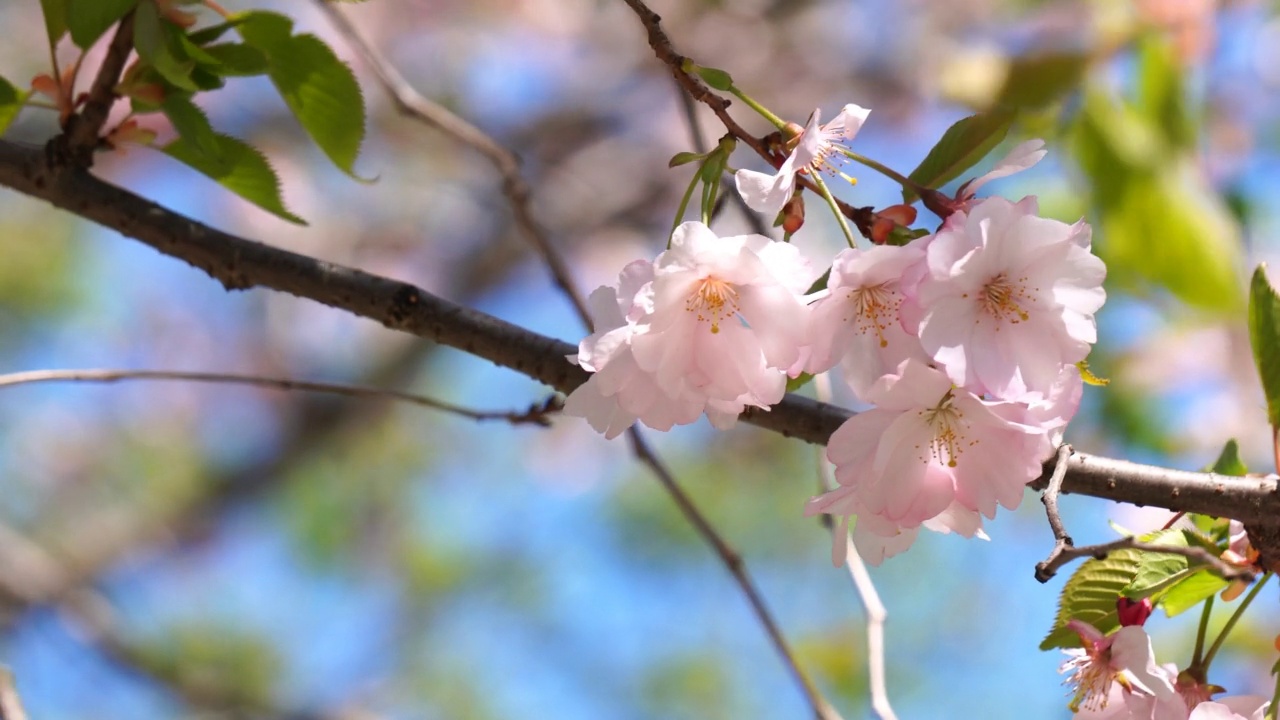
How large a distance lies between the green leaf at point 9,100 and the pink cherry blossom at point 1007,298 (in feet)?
2.87

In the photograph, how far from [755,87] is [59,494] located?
11.5 feet

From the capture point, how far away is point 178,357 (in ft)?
17.1

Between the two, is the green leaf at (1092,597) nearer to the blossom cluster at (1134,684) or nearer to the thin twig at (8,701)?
the blossom cluster at (1134,684)

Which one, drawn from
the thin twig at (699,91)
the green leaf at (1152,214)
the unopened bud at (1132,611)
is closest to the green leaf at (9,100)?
the thin twig at (699,91)

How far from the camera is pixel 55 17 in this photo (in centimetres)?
98

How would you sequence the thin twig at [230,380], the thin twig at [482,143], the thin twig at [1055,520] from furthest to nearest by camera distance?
the thin twig at [482,143] < the thin twig at [230,380] < the thin twig at [1055,520]

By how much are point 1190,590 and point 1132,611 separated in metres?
0.13

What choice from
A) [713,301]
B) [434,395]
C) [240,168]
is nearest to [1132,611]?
[713,301]

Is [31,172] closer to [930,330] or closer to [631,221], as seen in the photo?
[930,330]

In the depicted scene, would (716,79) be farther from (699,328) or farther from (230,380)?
(230,380)

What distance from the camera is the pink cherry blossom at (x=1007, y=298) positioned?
0.68 metres

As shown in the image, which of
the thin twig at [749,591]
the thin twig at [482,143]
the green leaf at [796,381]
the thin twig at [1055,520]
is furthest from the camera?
the thin twig at [482,143]

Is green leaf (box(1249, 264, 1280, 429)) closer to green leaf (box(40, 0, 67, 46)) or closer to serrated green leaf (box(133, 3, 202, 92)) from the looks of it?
serrated green leaf (box(133, 3, 202, 92))

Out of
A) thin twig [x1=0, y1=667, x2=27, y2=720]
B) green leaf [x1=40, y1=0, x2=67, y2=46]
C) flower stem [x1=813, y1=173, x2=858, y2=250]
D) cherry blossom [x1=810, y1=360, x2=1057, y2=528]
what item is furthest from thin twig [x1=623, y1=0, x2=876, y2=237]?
thin twig [x1=0, y1=667, x2=27, y2=720]
